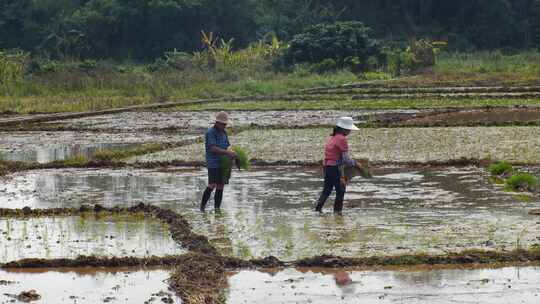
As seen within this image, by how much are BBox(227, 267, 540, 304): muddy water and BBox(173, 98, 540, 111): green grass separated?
67.4 ft

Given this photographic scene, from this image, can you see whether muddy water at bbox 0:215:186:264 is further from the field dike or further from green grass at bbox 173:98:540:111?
green grass at bbox 173:98:540:111

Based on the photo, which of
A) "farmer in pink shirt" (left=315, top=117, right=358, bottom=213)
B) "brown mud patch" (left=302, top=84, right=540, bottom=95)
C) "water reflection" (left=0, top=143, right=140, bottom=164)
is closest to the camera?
"farmer in pink shirt" (left=315, top=117, right=358, bottom=213)

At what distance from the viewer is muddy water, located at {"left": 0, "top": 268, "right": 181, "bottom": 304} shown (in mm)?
8688

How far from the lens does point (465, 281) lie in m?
9.02

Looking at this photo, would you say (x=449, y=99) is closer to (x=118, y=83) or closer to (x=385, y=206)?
(x=118, y=83)

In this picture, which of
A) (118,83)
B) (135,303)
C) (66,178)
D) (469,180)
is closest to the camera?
(135,303)

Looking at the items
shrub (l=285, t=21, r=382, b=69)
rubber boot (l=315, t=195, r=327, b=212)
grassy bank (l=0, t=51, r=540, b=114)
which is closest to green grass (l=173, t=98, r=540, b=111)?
grassy bank (l=0, t=51, r=540, b=114)

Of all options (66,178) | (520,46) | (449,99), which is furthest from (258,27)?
(66,178)

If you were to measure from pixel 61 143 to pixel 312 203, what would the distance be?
425 inches

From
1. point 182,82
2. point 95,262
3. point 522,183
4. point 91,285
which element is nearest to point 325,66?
point 182,82

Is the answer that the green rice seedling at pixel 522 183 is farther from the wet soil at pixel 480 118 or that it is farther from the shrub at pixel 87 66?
the shrub at pixel 87 66

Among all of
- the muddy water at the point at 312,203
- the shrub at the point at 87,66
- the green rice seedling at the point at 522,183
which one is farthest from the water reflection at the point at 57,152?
the shrub at the point at 87,66

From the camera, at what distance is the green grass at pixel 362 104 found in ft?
98.4

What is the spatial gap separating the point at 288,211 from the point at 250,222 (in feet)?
2.84
